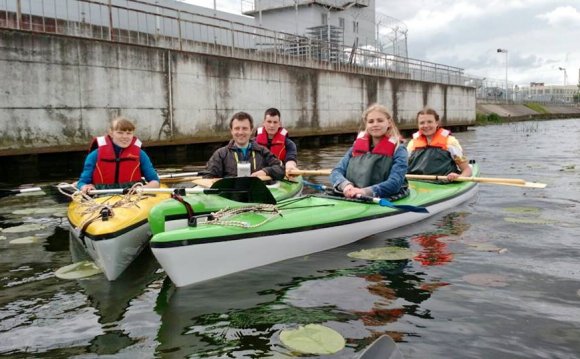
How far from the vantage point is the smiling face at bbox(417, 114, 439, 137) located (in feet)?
23.4

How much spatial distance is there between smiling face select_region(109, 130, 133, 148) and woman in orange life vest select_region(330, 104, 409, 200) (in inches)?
87.3

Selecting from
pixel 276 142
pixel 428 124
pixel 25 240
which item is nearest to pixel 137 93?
pixel 276 142

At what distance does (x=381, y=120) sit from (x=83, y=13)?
10.9 metres

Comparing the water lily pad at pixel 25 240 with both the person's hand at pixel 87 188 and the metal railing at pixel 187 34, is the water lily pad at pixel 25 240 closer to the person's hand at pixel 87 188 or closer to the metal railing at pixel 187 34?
the person's hand at pixel 87 188

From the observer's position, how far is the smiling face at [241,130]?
577 centimetres

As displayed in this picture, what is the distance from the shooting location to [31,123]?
9969 mm

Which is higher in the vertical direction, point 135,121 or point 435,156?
point 135,121

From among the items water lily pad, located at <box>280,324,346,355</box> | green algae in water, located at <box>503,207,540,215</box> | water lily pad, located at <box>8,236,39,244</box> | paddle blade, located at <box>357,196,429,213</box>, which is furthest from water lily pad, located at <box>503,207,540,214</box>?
water lily pad, located at <box>8,236,39,244</box>

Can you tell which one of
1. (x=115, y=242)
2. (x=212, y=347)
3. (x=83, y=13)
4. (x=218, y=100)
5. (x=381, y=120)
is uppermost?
(x=83, y=13)

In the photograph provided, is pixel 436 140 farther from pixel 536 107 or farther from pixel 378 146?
pixel 536 107

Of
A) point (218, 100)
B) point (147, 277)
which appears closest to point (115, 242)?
point (147, 277)

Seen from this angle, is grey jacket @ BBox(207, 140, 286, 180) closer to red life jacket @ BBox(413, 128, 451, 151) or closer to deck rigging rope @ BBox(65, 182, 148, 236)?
deck rigging rope @ BBox(65, 182, 148, 236)

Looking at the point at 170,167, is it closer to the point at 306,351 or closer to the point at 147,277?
the point at 147,277

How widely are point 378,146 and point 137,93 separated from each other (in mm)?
7761
